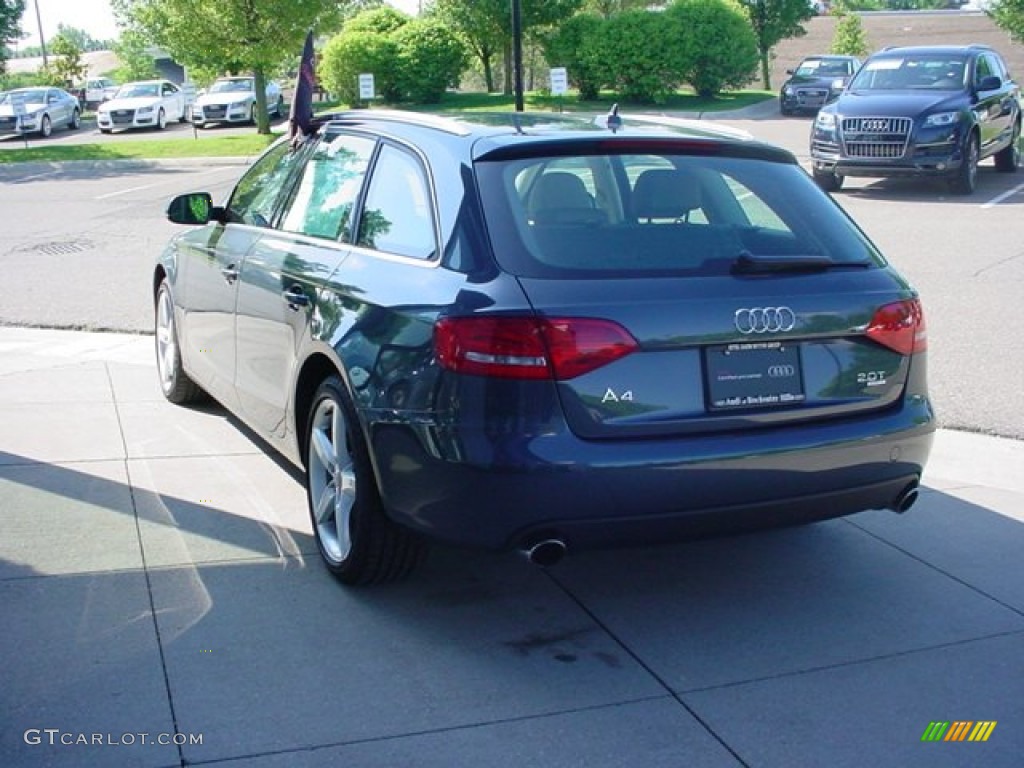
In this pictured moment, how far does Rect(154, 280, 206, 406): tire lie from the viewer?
717cm

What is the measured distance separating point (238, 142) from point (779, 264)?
25.6 meters

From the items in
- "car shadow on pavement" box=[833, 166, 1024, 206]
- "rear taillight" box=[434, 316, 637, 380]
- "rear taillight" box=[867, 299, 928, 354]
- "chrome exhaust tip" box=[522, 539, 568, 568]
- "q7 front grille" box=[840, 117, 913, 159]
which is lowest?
"car shadow on pavement" box=[833, 166, 1024, 206]

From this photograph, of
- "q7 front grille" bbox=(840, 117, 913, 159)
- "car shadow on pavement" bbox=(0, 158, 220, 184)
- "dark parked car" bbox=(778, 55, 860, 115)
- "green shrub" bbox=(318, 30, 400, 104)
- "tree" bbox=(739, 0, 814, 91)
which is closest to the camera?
"q7 front grille" bbox=(840, 117, 913, 159)

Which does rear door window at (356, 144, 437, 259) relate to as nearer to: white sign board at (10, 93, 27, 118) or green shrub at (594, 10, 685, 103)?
green shrub at (594, 10, 685, 103)

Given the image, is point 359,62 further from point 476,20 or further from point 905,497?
point 905,497

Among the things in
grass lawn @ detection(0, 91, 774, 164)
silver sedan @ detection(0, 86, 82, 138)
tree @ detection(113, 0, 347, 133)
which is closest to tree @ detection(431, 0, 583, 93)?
grass lawn @ detection(0, 91, 774, 164)

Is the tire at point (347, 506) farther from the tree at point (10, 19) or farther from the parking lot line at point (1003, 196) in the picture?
the tree at point (10, 19)

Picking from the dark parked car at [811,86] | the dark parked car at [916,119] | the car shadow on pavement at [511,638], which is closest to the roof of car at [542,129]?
the car shadow on pavement at [511,638]

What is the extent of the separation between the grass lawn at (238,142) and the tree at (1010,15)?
27.0ft

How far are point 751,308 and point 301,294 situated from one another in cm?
180

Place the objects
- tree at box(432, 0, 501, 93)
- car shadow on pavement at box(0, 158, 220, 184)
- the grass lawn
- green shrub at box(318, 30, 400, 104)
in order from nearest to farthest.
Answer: car shadow on pavement at box(0, 158, 220, 184), the grass lawn, green shrub at box(318, 30, 400, 104), tree at box(432, 0, 501, 93)

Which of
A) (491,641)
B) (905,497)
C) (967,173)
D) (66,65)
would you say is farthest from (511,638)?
(66,65)

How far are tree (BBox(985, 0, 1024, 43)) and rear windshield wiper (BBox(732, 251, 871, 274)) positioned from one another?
84.0 feet

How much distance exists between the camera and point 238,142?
28391 mm
